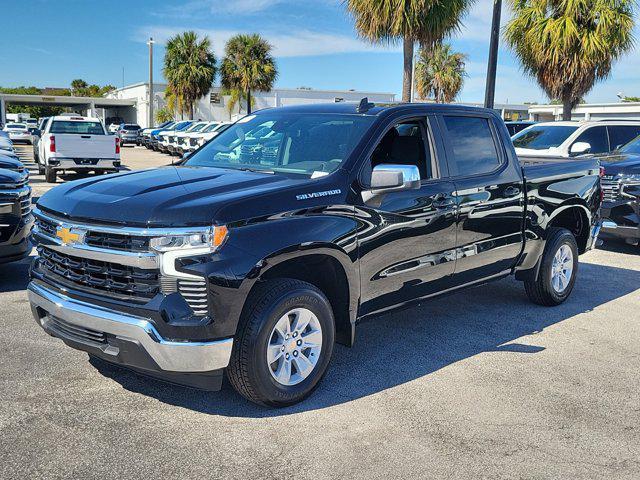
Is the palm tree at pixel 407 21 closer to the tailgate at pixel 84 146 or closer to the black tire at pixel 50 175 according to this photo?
the tailgate at pixel 84 146

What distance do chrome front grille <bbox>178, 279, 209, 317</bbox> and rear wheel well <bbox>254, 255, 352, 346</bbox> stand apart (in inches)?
23.4

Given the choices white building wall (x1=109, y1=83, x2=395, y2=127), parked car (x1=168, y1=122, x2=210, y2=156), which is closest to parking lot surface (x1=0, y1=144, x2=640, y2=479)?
parked car (x1=168, y1=122, x2=210, y2=156)

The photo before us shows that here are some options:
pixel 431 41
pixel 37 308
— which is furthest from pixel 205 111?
pixel 37 308

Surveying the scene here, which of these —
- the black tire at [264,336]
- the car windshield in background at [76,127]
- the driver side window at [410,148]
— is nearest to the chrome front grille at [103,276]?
the black tire at [264,336]

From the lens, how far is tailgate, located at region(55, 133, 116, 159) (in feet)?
54.7

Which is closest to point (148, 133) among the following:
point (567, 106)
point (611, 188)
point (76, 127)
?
point (76, 127)

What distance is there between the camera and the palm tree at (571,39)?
61.5ft

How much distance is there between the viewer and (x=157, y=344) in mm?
3564

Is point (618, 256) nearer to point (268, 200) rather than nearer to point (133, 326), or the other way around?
point (268, 200)

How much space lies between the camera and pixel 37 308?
13.8 feet

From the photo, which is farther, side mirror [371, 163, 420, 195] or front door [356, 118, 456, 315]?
front door [356, 118, 456, 315]

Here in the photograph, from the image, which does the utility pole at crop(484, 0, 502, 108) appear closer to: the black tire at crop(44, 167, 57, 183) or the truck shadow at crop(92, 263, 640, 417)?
the truck shadow at crop(92, 263, 640, 417)

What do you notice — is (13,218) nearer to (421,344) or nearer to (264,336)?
(264,336)

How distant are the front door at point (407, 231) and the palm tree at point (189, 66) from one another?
43.1 meters
